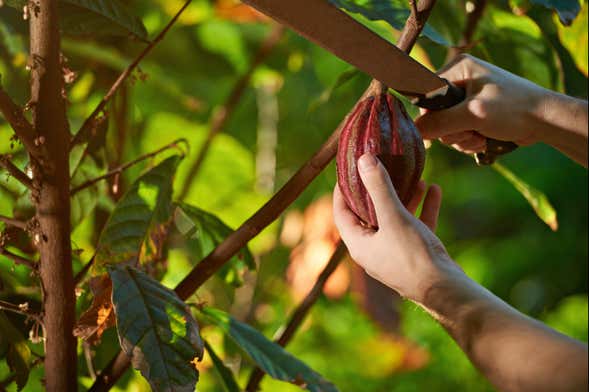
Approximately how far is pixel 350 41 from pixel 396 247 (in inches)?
6.0

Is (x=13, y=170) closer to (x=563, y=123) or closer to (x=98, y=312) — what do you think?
(x=98, y=312)

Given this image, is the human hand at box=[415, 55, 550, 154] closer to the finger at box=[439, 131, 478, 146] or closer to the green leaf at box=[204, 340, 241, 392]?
the finger at box=[439, 131, 478, 146]

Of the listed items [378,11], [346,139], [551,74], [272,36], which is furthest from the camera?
[272,36]

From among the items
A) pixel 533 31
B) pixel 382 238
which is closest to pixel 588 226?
→ pixel 533 31

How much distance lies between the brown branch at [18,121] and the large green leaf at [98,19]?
0.16 metres

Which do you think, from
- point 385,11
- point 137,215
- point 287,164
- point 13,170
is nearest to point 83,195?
point 137,215

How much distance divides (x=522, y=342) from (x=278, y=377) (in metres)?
0.33

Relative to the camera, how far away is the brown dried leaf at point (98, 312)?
2.50ft

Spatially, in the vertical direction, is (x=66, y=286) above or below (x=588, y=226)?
below

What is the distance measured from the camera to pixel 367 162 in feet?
2.16

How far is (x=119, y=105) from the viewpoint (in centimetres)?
131

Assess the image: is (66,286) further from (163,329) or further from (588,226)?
(588,226)

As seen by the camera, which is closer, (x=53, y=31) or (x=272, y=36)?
(x=53, y=31)

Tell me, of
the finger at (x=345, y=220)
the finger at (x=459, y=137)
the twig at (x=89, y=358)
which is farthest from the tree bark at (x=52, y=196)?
the finger at (x=459, y=137)
